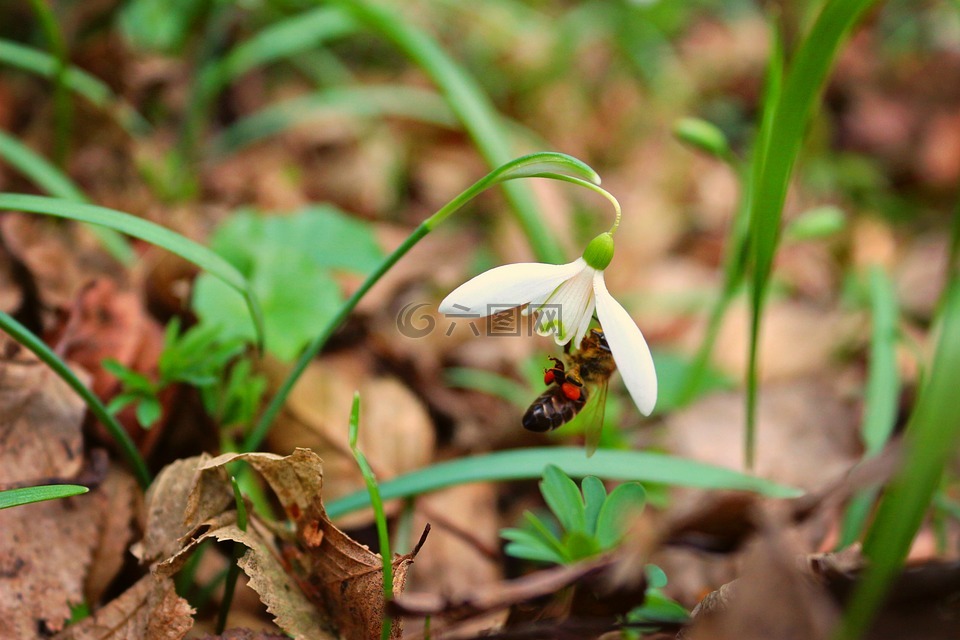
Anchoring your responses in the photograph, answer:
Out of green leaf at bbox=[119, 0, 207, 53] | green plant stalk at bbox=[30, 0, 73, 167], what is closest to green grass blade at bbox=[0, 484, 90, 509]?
green plant stalk at bbox=[30, 0, 73, 167]

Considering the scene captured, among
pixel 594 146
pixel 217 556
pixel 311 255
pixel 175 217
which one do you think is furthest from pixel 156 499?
pixel 594 146

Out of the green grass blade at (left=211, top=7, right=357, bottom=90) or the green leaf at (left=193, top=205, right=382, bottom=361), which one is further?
the green grass blade at (left=211, top=7, right=357, bottom=90)

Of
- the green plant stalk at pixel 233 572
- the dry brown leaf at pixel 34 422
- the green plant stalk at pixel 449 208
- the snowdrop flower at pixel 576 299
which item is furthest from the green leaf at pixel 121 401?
the snowdrop flower at pixel 576 299

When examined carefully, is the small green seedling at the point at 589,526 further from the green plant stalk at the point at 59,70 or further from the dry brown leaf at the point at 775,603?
the green plant stalk at the point at 59,70

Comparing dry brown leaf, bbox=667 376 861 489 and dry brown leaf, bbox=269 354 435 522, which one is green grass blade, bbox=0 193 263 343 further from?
dry brown leaf, bbox=667 376 861 489

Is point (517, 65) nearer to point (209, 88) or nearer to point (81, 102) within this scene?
point (209, 88)

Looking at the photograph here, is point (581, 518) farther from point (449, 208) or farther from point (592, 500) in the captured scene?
point (449, 208)
